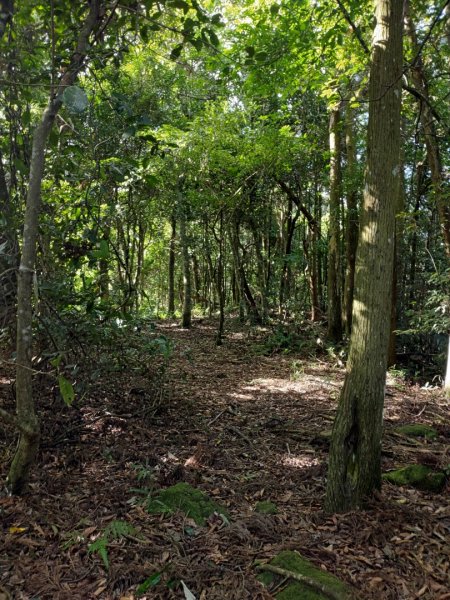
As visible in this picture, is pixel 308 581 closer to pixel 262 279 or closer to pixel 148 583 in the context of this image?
pixel 148 583

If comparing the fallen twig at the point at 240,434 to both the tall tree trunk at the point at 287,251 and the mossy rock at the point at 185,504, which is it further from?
the tall tree trunk at the point at 287,251

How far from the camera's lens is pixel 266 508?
358 cm

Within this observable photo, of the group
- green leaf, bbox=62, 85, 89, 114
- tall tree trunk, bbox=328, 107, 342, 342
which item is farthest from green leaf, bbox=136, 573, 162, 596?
tall tree trunk, bbox=328, 107, 342, 342

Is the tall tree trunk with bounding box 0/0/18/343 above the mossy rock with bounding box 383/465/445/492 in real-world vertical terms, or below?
above

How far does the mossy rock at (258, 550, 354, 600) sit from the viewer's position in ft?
8.25

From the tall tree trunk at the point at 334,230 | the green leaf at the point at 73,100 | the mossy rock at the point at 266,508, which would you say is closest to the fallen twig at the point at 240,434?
the mossy rock at the point at 266,508

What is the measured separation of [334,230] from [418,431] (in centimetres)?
684

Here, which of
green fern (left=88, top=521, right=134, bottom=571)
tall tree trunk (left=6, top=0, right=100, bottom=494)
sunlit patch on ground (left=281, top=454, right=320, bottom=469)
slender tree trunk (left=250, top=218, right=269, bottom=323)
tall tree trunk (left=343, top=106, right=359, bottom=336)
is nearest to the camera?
green fern (left=88, top=521, right=134, bottom=571)

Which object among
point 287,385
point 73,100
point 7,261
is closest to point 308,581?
point 73,100

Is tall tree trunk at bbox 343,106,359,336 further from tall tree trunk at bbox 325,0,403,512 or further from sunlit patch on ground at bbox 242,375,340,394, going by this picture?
tall tree trunk at bbox 325,0,403,512

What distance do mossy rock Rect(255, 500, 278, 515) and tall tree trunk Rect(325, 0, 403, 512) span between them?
20.6 inches

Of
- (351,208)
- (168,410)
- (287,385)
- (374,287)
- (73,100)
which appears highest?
(351,208)

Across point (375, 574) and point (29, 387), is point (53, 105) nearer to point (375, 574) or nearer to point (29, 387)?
point (29, 387)

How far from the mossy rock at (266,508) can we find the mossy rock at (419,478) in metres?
1.24
